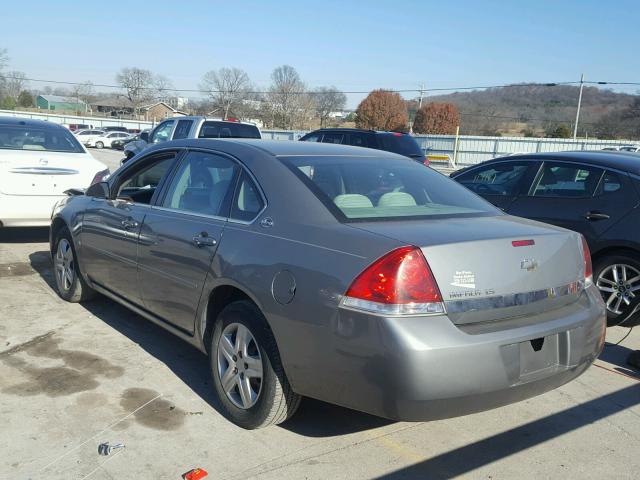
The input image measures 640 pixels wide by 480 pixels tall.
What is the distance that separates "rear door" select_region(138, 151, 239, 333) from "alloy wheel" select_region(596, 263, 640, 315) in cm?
373

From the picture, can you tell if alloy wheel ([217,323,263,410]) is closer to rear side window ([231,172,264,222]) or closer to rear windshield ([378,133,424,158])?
rear side window ([231,172,264,222])

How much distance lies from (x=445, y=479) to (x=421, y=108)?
222 feet

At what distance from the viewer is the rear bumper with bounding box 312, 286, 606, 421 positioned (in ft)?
8.82

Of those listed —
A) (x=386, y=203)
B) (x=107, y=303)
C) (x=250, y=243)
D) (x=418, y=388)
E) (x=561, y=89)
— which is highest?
(x=561, y=89)

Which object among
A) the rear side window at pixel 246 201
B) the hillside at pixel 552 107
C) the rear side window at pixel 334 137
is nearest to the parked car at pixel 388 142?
the rear side window at pixel 334 137

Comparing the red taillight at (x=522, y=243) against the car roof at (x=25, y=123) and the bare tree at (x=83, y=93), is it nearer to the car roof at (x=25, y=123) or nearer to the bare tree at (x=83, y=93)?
the car roof at (x=25, y=123)

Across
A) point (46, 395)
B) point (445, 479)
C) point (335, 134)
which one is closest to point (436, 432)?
point (445, 479)

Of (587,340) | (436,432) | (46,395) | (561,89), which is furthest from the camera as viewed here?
(561,89)

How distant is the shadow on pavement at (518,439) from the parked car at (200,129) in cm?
1028

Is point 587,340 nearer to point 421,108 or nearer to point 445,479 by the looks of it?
point 445,479

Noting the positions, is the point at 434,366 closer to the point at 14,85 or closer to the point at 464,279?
the point at 464,279

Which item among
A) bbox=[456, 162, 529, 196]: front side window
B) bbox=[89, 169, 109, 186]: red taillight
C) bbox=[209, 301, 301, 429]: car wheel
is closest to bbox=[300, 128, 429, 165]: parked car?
bbox=[456, 162, 529, 196]: front side window

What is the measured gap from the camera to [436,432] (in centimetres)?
354

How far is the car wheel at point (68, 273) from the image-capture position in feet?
18.2
